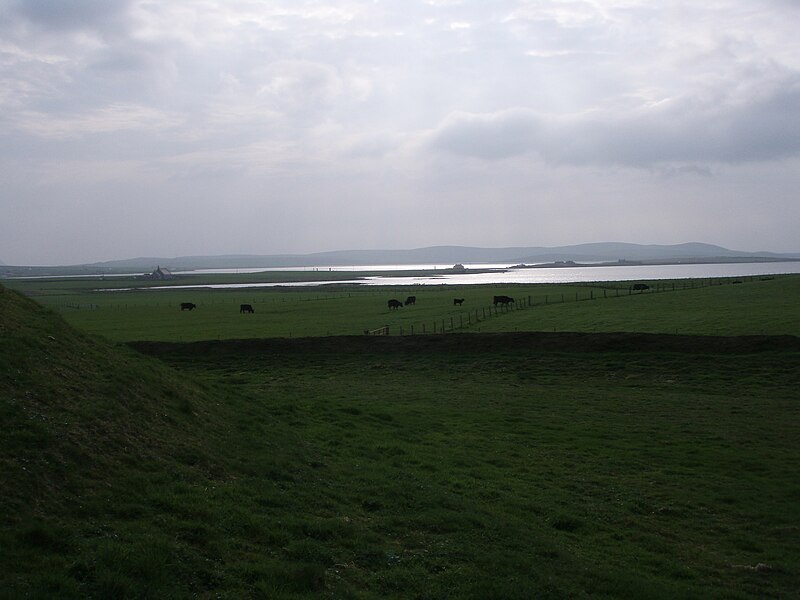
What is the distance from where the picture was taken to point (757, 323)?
4097 cm

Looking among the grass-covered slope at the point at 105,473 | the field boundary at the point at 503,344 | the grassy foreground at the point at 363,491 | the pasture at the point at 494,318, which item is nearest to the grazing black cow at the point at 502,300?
the pasture at the point at 494,318

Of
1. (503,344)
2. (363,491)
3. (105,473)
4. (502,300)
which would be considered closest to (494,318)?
(502,300)

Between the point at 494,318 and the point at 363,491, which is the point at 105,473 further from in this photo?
the point at 494,318

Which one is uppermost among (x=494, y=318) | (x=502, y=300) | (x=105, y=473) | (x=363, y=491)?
(x=502, y=300)

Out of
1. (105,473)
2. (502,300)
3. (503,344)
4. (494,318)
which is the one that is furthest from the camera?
(502,300)

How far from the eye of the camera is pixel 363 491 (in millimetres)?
12531

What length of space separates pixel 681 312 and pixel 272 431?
4310cm

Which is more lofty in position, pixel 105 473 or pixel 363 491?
pixel 105 473

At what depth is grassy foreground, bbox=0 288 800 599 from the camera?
26.3ft

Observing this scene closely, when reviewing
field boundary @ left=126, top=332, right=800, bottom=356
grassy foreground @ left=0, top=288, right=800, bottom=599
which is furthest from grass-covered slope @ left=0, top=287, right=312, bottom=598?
field boundary @ left=126, top=332, right=800, bottom=356

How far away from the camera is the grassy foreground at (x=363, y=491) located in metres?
8.01

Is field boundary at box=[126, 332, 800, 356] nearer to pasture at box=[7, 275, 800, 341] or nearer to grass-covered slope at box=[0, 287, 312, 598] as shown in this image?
pasture at box=[7, 275, 800, 341]

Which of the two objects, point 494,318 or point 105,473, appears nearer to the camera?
point 105,473

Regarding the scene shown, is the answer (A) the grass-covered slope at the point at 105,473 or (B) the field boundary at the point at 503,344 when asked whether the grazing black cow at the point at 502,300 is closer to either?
(B) the field boundary at the point at 503,344
